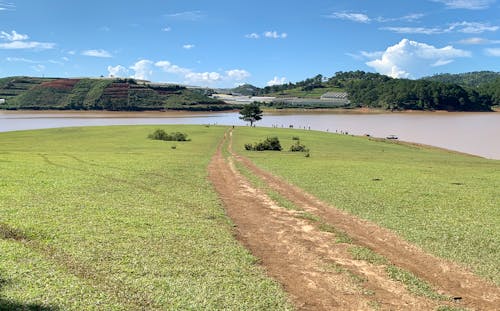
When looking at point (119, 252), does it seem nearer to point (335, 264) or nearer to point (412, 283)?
point (335, 264)

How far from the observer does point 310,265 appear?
12.8m

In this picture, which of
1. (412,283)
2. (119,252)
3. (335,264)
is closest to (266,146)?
(335,264)

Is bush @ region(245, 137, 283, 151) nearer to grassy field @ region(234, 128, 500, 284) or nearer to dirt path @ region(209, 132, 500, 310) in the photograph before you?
grassy field @ region(234, 128, 500, 284)

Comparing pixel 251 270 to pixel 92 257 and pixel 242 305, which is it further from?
pixel 92 257

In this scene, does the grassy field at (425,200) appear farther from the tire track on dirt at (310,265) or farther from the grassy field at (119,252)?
the grassy field at (119,252)

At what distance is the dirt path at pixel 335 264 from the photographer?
10641 millimetres

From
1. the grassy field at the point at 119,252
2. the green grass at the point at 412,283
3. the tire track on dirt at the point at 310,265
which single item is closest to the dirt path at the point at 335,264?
the tire track on dirt at the point at 310,265

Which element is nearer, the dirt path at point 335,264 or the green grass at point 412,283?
the dirt path at point 335,264

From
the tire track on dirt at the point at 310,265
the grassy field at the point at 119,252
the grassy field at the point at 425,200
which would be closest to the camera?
the grassy field at the point at 119,252

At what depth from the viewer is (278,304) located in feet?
33.1

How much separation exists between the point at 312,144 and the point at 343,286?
2147 inches

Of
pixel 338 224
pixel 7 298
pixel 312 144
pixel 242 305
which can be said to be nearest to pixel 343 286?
pixel 242 305

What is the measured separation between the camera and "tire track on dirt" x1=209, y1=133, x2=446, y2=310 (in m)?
10.5

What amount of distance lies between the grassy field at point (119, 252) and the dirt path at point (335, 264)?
Answer: 79 cm
